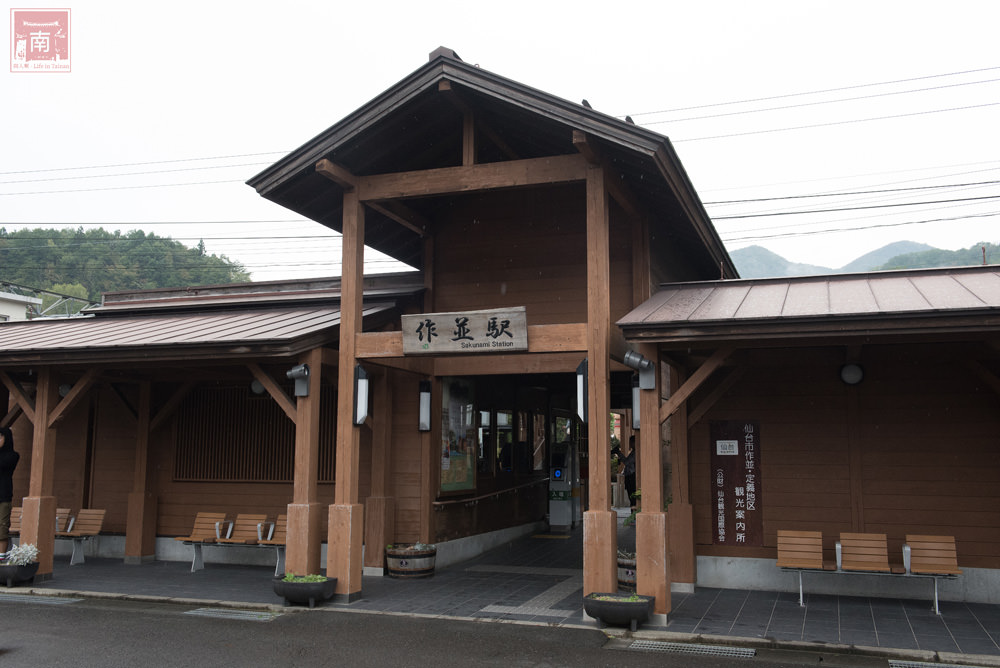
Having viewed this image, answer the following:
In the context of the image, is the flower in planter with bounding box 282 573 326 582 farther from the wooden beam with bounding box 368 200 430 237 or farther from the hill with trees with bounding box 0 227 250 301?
the hill with trees with bounding box 0 227 250 301

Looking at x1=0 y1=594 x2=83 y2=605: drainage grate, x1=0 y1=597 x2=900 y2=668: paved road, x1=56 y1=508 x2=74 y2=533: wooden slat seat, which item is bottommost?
x1=0 y1=594 x2=83 y2=605: drainage grate

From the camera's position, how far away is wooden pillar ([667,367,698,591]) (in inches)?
376

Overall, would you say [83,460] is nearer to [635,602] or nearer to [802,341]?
→ [635,602]

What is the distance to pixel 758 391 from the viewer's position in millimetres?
9859

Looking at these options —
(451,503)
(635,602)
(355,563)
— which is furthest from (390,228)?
(635,602)

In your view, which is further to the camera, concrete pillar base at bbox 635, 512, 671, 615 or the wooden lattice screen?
the wooden lattice screen

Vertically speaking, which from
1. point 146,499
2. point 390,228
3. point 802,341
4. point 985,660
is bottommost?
point 985,660

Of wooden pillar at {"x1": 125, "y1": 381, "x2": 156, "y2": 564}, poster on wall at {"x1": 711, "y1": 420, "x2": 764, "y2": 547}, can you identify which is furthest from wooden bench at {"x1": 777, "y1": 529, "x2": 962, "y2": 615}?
wooden pillar at {"x1": 125, "y1": 381, "x2": 156, "y2": 564}

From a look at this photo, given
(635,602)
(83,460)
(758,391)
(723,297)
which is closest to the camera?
(635,602)

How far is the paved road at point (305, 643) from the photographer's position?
6.68 meters

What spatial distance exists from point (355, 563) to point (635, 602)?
3.37m

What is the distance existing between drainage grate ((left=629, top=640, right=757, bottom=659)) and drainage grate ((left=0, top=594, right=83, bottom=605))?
21.8 ft

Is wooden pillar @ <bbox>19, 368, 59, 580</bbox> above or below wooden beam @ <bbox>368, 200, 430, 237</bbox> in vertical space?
below

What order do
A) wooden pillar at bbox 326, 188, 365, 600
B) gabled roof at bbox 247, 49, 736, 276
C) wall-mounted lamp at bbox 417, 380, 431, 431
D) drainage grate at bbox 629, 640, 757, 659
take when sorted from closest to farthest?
drainage grate at bbox 629, 640, 757, 659
gabled roof at bbox 247, 49, 736, 276
wooden pillar at bbox 326, 188, 365, 600
wall-mounted lamp at bbox 417, 380, 431, 431
